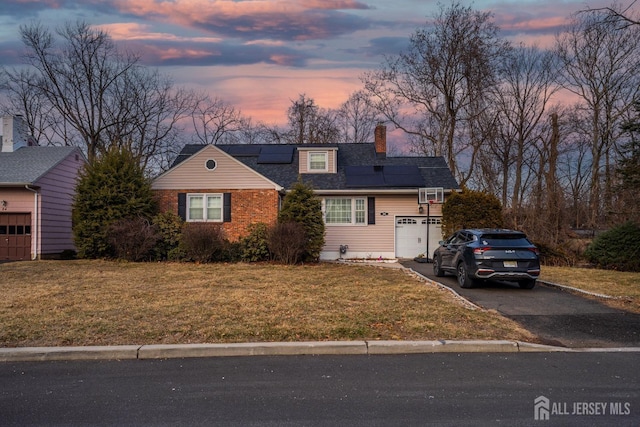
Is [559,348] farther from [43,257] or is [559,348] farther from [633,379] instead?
[43,257]

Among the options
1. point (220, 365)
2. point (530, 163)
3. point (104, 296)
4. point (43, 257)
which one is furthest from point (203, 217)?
point (530, 163)

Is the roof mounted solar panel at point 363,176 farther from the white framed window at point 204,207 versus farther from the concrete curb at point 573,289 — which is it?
the concrete curb at point 573,289

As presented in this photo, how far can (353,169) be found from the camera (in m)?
24.5

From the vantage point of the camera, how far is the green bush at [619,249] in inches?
754

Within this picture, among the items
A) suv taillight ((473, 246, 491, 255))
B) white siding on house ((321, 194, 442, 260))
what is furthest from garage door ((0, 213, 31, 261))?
suv taillight ((473, 246, 491, 255))

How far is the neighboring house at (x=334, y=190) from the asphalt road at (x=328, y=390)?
14748mm

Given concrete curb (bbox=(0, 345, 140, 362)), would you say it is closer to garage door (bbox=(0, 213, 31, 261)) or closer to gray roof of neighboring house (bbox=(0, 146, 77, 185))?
gray roof of neighboring house (bbox=(0, 146, 77, 185))

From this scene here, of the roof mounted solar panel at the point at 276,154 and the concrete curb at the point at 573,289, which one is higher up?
the roof mounted solar panel at the point at 276,154

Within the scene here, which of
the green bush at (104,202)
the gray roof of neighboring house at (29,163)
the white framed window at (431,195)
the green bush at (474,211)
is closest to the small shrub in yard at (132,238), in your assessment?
the green bush at (104,202)

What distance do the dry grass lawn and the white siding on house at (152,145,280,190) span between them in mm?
6880

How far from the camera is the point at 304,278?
47.0ft

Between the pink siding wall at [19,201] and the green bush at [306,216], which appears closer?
the green bush at [306,216]

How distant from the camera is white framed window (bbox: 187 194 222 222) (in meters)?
21.0

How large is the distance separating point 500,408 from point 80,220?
19147mm
